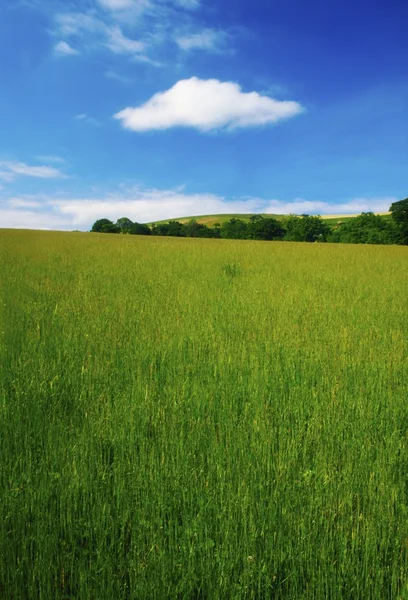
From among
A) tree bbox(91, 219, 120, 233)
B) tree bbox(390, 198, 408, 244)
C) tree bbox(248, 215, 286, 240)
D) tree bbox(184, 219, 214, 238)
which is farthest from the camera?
tree bbox(248, 215, 286, 240)

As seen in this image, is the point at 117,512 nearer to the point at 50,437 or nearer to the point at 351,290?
the point at 50,437

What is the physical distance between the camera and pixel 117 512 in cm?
220

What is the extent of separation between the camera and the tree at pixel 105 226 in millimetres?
67062

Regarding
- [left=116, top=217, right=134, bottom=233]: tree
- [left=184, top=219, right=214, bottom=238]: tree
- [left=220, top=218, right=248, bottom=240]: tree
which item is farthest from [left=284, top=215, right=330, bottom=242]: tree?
[left=116, top=217, right=134, bottom=233]: tree

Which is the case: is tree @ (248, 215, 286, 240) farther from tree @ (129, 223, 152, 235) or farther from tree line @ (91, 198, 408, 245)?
tree @ (129, 223, 152, 235)

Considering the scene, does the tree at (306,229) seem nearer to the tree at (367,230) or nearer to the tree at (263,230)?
the tree at (263,230)

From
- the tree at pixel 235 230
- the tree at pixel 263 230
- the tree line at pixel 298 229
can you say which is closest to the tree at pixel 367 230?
the tree line at pixel 298 229

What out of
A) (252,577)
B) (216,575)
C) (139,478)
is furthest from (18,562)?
(252,577)

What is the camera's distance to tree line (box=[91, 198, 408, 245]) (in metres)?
58.2

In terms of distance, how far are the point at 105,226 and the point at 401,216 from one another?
4592 cm

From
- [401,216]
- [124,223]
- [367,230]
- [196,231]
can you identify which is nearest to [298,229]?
[367,230]

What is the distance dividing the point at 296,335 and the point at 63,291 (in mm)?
5340

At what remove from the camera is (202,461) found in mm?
2572

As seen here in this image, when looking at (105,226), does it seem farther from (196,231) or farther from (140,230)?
(196,231)
